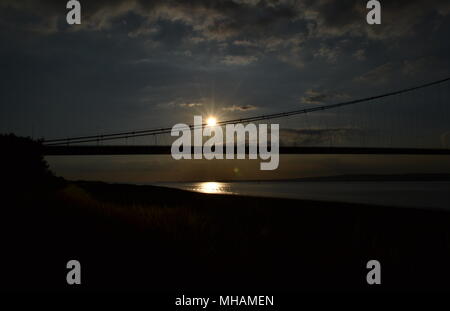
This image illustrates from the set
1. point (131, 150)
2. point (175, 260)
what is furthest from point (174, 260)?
point (131, 150)

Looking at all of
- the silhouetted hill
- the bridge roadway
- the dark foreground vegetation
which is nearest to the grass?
the dark foreground vegetation

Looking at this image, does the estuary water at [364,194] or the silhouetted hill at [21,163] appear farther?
the estuary water at [364,194]

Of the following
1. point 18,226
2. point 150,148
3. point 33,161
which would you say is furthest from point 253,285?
point 150,148

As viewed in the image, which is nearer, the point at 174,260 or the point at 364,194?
the point at 174,260

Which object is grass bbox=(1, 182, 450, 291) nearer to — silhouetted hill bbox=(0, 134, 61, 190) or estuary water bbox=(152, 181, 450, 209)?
silhouetted hill bbox=(0, 134, 61, 190)

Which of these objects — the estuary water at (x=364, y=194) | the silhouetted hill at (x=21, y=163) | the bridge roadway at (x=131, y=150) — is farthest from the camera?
the bridge roadway at (x=131, y=150)

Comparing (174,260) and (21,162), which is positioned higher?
(21,162)

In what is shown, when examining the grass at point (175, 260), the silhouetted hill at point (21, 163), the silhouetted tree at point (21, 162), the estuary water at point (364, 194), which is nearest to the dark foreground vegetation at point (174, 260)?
the grass at point (175, 260)

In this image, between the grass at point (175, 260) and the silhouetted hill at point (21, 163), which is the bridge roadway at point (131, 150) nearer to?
the silhouetted hill at point (21, 163)

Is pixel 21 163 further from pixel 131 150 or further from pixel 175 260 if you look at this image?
pixel 131 150

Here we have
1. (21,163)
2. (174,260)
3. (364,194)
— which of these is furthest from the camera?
(364,194)

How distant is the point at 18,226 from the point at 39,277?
222 cm
